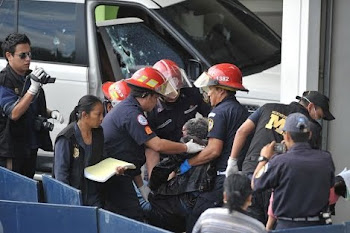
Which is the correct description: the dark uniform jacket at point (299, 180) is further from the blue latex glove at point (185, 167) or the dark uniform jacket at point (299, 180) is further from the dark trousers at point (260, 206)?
the blue latex glove at point (185, 167)

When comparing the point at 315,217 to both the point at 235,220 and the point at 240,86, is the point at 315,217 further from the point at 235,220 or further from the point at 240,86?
the point at 240,86

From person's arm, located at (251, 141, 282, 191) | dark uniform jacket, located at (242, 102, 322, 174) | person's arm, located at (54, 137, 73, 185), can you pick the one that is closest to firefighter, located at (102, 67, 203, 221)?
person's arm, located at (54, 137, 73, 185)

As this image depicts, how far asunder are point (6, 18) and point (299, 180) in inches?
210

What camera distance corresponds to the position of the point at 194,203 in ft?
26.0

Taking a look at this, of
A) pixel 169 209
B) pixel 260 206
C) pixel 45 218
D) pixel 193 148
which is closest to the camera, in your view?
pixel 45 218

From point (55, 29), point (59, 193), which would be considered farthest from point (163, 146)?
point (55, 29)

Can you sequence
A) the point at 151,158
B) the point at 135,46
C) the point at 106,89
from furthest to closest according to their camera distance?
the point at 135,46, the point at 106,89, the point at 151,158

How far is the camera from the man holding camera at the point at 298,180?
6.35 metres

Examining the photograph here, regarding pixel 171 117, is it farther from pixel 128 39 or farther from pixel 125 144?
pixel 128 39

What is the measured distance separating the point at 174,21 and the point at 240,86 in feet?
7.38

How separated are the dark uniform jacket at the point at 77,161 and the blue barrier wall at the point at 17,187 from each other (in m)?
0.22

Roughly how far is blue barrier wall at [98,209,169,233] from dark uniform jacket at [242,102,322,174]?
3.90 ft

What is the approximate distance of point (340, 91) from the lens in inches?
339

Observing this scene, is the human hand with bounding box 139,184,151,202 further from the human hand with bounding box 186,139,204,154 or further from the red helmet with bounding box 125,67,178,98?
the red helmet with bounding box 125,67,178,98
